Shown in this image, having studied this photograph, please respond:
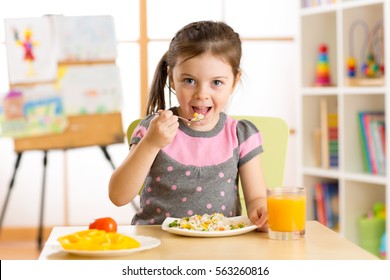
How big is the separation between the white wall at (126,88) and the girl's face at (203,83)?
2.60 meters

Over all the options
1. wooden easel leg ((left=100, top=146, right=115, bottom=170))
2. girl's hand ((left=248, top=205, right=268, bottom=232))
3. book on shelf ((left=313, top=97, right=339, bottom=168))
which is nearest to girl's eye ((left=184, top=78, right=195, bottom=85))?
girl's hand ((left=248, top=205, right=268, bottom=232))

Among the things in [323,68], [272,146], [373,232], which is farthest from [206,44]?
[323,68]

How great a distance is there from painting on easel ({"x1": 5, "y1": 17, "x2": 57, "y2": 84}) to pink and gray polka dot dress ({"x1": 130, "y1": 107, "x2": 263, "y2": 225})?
253cm

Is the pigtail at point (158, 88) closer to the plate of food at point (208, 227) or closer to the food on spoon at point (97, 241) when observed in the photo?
the plate of food at point (208, 227)

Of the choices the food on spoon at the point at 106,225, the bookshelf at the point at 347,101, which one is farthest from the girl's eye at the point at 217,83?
the bookshelf at the point at 347,101

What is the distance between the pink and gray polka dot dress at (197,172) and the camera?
1489 millimetres

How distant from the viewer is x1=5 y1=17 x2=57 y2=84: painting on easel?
393cm

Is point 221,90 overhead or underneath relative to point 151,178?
overhead

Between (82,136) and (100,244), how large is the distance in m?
2.97

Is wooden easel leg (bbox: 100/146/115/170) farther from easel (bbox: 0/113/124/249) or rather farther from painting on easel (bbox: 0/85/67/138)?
painting on easel (bbox: 0/85/67/138)
